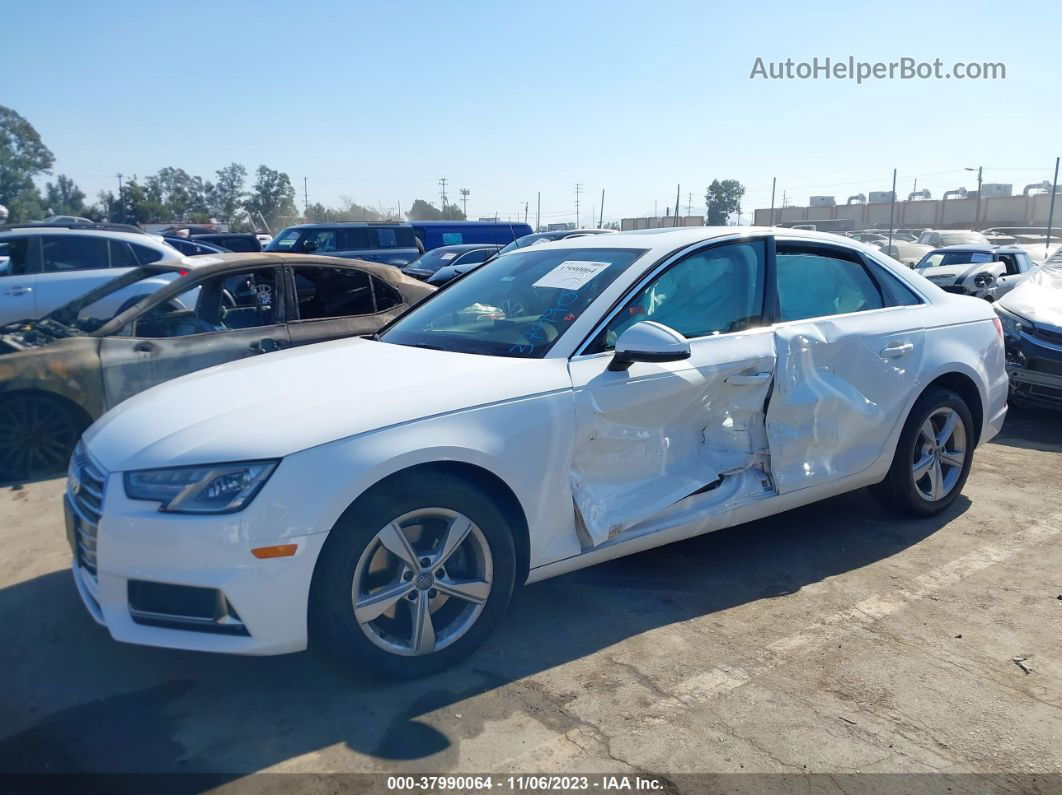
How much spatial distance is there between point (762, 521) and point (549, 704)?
7.77 ft

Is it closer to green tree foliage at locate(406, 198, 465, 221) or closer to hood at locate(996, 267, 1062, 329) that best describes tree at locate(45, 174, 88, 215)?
green tree foliage at locate(406, 198, 465, 221)

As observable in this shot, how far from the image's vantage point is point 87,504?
3059 mm

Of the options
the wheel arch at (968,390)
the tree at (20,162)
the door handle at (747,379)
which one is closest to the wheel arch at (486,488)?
the door handle at (747,379)

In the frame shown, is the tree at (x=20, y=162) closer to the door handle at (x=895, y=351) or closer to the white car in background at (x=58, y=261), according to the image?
the white car in background at (x=58, y=261)

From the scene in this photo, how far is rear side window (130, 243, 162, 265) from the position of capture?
951cm

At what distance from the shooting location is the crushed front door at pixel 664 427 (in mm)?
3439

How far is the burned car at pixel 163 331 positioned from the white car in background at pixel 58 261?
9.08ft

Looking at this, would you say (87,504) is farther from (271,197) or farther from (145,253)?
(271,197)

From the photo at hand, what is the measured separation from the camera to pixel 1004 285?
46.0ft

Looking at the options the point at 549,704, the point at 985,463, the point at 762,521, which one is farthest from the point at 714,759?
the point at 985,463

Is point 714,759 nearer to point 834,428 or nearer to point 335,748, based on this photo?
point 335,748

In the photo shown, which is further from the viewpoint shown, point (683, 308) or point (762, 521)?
point (762, 521)

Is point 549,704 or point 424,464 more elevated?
point 424,464

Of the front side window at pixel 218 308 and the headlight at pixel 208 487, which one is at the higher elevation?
the front side window at pixel 218 308
